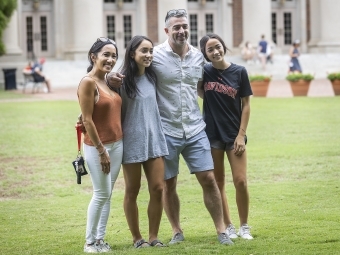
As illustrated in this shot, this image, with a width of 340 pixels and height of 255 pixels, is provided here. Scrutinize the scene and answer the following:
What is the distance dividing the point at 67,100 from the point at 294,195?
20.2 metres

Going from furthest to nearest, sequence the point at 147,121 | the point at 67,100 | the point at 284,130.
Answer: the point at 67,100 < the point at 284,130 < the point at 147,121

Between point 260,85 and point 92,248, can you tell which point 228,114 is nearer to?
point 92,248

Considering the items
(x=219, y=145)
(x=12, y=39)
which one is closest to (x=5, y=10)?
(x=12, y=39)

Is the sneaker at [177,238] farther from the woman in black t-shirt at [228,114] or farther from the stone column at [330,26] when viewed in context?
the stone column at [330,26]

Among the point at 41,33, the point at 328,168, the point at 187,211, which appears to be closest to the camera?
the point at 187,211

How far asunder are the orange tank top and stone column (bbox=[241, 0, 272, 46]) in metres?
42.8

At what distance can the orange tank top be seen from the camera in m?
8.13

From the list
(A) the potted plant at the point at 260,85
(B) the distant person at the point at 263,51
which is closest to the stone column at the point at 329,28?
(B) the distant person at the point at 263,51

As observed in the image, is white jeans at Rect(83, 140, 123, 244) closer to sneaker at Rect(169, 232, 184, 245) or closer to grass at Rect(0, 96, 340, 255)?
grass at Rect(0, 96, 340, 255)

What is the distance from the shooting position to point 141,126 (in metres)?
8.36

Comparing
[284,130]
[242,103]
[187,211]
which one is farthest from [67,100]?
[242,103]

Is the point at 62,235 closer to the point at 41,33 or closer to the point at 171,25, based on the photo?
the point at 171,25

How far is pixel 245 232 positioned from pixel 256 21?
140 feet

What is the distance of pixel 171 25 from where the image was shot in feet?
28.1
